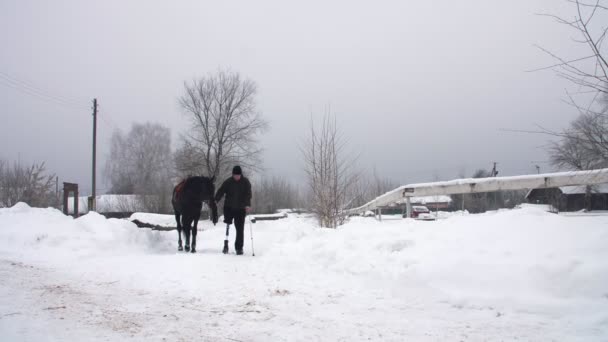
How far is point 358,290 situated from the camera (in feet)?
16.6

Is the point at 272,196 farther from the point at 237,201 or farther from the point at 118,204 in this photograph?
the point at 237,201

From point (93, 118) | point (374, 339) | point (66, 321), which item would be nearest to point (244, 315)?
point (374, 339)

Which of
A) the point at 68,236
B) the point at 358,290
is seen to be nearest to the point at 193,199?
the point at 68,236

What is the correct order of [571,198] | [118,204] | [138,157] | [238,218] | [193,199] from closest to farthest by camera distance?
1. [238,218]
2. [193,199]
3. [571,198]
4. [118,204]
5. [138,157]

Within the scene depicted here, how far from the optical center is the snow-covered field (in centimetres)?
356

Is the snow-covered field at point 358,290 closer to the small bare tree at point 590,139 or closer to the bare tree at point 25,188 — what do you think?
the small bare tree at point 590,139

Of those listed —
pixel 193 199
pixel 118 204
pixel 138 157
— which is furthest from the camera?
pixel 138 157

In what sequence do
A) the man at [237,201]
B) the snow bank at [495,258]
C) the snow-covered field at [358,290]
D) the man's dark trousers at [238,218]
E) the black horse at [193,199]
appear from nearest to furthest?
the snow-covered field at [358,290] < the snow bank at [495,258] < the man's dark trousers at [238,218] < the man at [237,201] < the black horse at [193,199]

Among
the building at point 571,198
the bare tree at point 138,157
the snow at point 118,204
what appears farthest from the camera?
the bare tree at point 138,157

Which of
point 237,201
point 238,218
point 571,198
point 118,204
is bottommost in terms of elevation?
point 238,218

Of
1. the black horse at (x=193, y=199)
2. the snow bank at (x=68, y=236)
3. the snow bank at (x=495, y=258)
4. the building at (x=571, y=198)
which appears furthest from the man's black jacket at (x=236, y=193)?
the building at (x=571, y=198)

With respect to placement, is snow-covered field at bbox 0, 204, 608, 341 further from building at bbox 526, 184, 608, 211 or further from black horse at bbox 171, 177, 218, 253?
building at bbox 526, 184, 608, 211

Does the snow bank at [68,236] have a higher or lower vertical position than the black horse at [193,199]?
lower

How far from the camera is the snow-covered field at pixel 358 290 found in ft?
11.7
